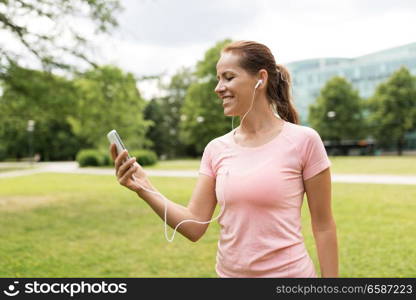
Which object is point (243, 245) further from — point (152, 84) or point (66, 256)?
point (152, 84)

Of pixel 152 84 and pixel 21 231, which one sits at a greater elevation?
pixel 152 84

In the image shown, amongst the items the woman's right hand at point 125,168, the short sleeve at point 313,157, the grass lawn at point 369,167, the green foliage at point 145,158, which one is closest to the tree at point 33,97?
the woman's right hand at point 125,168

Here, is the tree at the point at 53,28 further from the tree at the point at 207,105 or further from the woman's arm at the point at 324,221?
the tree at the point at 207,105

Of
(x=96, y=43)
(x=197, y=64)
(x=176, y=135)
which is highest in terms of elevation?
(x=197, y=64)

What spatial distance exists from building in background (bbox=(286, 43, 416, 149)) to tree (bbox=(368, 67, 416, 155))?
4547mm

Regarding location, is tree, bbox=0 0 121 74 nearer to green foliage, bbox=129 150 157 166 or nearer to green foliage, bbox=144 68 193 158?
green foliage, bbox=129 150 157 166

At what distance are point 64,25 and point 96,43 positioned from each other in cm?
81

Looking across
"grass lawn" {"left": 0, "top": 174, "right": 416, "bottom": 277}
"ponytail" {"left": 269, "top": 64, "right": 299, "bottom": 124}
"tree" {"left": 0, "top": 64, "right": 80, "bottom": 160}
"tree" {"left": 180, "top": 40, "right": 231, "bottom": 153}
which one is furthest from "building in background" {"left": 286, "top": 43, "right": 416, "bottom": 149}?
"ponytail" {"left": 269, "top": 64, "right": 299, "bottom": 124}

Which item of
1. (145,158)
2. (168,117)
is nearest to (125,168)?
(145,158)

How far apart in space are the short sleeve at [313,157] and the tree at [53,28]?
947 centimetres

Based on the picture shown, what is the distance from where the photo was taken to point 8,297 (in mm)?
2621

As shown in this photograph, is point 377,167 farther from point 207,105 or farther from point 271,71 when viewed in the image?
point 271,71

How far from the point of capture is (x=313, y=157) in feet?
5.74

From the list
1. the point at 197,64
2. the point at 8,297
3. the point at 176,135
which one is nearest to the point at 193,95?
the point at 197,64
